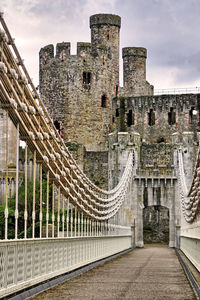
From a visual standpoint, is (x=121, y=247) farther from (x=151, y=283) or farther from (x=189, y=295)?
(x=189, y=295)

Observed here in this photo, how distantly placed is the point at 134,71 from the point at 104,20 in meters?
6.61

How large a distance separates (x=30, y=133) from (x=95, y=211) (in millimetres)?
8195

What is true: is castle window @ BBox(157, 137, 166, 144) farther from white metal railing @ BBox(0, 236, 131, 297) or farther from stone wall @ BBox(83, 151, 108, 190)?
white metal railing @ BBox(0, 236, 131, 297)

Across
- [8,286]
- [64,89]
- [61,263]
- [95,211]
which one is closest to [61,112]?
[64,89]

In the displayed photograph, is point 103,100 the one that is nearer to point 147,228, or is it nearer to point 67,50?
point 67,50

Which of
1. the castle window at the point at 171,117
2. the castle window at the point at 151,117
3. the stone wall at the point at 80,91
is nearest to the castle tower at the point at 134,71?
the castle window at the point at 151,117

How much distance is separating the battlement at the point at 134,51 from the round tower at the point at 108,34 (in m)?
4.99

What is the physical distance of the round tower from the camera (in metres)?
55.1

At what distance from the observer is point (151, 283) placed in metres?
13.0

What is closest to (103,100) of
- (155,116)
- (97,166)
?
(155,116)

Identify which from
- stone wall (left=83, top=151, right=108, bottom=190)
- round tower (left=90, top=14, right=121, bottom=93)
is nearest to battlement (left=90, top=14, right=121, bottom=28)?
round tower (left=90, top=14, right=121, bottom=93)

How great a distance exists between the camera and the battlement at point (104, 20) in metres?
55.5

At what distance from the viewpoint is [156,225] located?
46.9 metres

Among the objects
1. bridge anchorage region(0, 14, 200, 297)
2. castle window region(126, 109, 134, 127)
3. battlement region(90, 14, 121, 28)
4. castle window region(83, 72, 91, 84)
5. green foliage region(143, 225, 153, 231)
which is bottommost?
green foliage region(143, 225, 153, 231)
